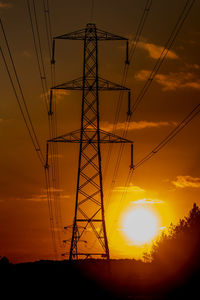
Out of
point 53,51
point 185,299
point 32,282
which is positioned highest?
point 53,51

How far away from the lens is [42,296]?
3938 centimetres

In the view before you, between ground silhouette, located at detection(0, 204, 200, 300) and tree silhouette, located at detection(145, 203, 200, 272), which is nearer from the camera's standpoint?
ground silhouette, located at detection(0, 204, 200, 300)

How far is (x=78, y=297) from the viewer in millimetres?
38219

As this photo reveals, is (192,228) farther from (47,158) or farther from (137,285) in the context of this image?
(47,158)

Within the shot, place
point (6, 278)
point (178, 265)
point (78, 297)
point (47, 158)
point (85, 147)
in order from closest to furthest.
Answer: point (78, 297), point (85, 147), point (47, 158), point (6, 278), point (178, 265)

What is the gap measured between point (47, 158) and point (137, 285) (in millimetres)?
13766

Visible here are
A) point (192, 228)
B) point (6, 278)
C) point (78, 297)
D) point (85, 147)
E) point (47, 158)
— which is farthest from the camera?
point (192, 228)

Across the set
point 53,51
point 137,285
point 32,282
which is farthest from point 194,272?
point 53,51

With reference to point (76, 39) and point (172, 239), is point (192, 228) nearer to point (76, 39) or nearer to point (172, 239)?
point (172, 239)

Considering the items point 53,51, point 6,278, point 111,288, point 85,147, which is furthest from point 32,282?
point 53,51

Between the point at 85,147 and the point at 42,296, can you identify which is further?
the point at 85,147

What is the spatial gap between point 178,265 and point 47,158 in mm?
18748

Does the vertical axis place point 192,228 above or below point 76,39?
below

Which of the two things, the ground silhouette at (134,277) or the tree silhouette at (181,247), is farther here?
the tree silhouette at (181,247)
